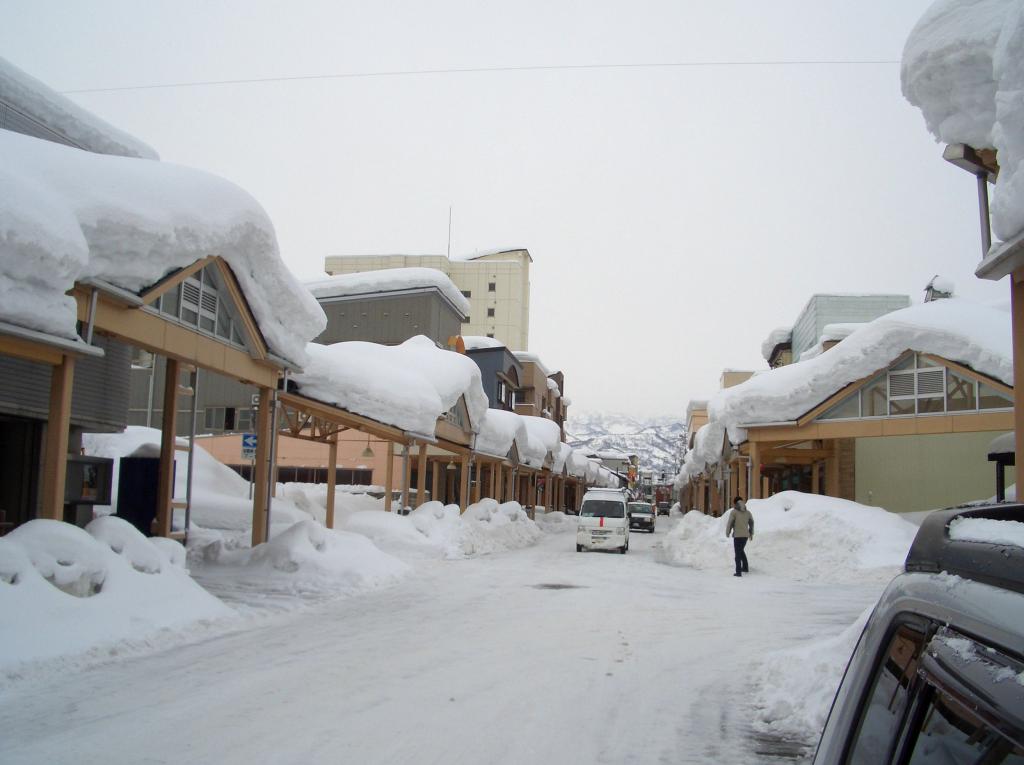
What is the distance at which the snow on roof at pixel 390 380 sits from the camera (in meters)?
19.9

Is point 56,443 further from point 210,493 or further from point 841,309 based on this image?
point 841,309

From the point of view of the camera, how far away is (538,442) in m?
47.2

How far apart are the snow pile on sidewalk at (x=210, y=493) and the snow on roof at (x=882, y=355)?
1474cm

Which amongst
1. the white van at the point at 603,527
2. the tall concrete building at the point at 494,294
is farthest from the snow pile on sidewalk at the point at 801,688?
the tall concrete building at the point at 494,294

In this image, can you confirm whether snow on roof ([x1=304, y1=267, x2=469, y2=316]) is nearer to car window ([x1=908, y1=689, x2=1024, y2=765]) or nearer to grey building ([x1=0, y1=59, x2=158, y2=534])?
grey building ([x1=0, y1=59, x2=158, y2=534])

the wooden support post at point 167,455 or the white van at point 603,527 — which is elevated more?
the wooden support post at point 167,455

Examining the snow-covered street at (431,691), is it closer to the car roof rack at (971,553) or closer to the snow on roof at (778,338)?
the car roof rack at (971,553)

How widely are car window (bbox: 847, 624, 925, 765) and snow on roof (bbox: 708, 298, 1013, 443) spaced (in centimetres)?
2400

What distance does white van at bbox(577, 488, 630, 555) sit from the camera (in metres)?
27.5

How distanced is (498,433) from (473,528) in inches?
361

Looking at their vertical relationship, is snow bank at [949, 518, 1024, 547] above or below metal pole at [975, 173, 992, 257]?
below

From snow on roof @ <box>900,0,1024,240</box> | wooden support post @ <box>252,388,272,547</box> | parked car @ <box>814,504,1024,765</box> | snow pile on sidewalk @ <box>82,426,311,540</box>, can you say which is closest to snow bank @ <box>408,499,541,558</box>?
snow pile on sidewalk @ <box>82,426,311,540</box>

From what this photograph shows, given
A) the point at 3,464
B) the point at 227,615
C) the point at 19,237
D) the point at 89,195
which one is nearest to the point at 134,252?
the point at 89,195

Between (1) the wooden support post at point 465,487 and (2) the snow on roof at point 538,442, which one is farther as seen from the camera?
(2) the snow on roof at point 538,442
